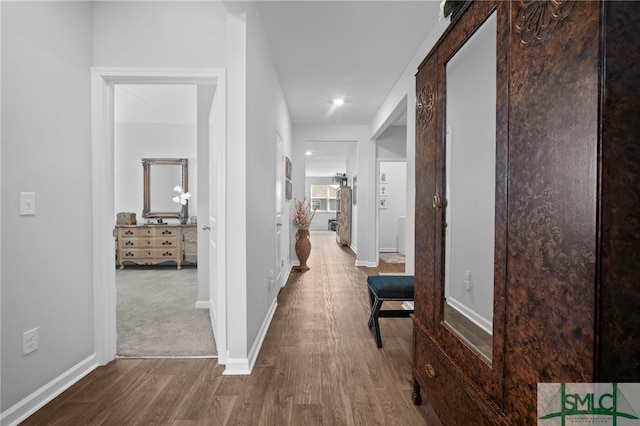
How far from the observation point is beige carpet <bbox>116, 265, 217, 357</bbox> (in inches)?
94.1

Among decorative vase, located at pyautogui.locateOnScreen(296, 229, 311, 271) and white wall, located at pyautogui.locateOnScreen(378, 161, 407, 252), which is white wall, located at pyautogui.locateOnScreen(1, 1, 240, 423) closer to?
decorative vase, located at pyautogui.locateOnScreen(296, 229, 311, 271)

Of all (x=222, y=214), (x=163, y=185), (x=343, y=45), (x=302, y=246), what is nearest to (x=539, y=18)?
(x=222, y=214)

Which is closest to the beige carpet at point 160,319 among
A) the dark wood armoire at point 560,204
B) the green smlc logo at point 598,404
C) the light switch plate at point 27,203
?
the light switch plate at point 27,203

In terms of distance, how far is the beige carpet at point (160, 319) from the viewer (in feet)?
7.84

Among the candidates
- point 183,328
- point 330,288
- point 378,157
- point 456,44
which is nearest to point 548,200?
point 456,44

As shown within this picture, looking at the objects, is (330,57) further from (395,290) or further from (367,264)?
(367,264)

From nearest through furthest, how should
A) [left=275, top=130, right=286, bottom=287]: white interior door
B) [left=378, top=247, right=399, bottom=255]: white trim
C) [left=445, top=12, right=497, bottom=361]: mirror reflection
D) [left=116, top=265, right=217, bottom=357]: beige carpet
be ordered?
[left=445, top=12, right=497, bottom=361]: mirror reflection < [left=116, top=265, right=217, bottom=357]: beige carpet < [left=275, top=130, right=286, bottom=287]: white interior door < [left=378, top=247, right=399, bottom=255]: white trim

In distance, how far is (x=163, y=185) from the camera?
5.69 m

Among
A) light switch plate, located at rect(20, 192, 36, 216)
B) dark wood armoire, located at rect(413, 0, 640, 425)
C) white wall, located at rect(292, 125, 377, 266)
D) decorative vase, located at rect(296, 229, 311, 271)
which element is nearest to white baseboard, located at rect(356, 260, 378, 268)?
white wall, located at rect(292, 125, 377, 266)

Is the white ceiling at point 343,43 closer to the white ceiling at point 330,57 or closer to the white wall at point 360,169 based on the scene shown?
the white ceiling at point 330,57

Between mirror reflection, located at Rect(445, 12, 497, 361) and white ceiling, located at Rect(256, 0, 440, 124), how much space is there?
5.08ft

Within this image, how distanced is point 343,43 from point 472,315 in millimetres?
2723

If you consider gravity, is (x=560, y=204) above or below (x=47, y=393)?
above

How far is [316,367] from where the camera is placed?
212cm
